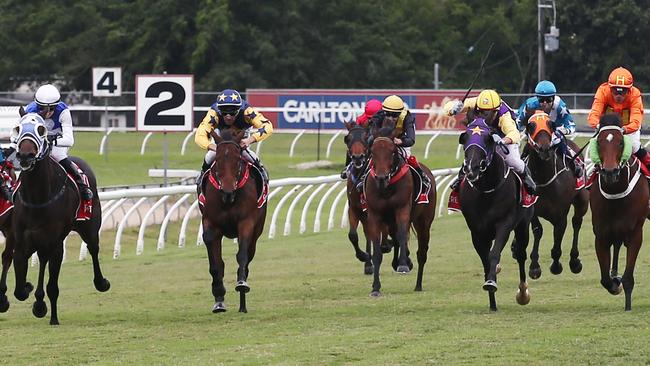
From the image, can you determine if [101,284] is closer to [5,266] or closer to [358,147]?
[5,266]

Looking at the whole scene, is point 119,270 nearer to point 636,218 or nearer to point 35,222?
point 35,222

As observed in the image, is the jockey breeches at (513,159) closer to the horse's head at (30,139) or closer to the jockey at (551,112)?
the jockey at (551,112)

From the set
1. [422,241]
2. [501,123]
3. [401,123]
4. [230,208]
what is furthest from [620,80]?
[230,208]

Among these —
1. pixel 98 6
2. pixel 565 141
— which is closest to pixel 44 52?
pixel 98 6

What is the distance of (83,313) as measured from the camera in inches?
550

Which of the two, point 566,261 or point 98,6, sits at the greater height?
point 98,6

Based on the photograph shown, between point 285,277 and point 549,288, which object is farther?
point 285,277

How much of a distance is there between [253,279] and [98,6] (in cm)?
4132

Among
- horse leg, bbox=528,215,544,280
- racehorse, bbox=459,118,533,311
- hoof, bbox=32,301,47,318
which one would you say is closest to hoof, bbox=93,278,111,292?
hoof, bbox=32,301,47,318

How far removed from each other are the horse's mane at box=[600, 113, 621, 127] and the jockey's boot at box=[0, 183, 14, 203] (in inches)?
220

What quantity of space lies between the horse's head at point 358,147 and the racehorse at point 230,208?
295 centimetres

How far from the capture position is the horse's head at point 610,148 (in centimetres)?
1225

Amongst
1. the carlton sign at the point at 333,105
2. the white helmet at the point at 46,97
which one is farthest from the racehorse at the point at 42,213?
the carlton sign at the point at 333,105

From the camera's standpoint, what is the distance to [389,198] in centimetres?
1498
